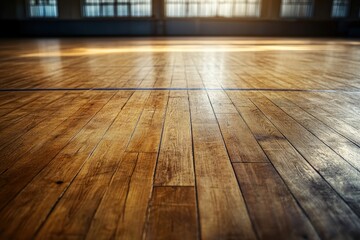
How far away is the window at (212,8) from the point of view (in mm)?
16641

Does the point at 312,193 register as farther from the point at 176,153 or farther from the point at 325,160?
the point at 176,153

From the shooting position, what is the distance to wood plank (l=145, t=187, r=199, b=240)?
33.0 inches

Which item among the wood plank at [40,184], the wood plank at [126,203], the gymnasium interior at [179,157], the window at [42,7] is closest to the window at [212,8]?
the window at [42,7]

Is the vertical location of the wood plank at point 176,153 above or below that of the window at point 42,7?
below

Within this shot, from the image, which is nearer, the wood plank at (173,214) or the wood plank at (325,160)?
the wood plank at (173,214)

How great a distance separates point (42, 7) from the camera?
1622cm

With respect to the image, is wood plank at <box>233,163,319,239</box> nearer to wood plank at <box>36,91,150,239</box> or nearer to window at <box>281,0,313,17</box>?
wood plank at <box>36,91,150,239</box>

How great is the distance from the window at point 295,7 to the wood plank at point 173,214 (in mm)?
17661

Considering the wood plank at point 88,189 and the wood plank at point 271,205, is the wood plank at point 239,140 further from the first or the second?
the wood plank at point 88,189

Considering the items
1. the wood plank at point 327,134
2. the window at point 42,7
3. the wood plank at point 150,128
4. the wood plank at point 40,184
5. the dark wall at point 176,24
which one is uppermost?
the window at point 42,7

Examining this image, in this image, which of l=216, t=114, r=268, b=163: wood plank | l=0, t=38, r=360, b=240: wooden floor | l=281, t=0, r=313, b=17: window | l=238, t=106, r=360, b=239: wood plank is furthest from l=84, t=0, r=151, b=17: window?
l=238, t=106, r=360, b=239: wood plank

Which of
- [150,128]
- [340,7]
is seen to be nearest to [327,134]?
[150,128]

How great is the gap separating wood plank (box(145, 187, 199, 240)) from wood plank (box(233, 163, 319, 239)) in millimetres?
172

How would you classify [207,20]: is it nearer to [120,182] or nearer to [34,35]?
[34,35]
